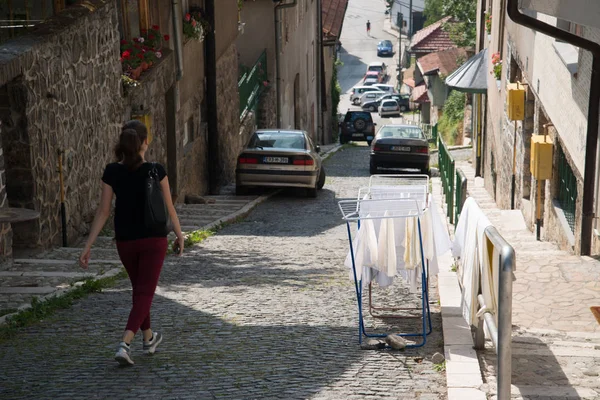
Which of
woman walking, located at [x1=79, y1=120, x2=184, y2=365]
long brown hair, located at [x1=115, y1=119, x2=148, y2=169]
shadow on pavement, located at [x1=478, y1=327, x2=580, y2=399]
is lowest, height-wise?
shadow on pavement, located at [x1=478, y1=327, x2=580, y2=399]

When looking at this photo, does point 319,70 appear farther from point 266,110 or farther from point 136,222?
point 136,222

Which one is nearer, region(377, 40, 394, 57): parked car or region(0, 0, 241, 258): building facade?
region(0, 0, 241, 258): building facade

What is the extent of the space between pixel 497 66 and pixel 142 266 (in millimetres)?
16176

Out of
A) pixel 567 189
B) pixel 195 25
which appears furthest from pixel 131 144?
pixel 195 25

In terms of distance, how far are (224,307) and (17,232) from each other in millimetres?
3534

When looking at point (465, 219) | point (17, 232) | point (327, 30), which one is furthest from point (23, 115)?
point (327, 30)

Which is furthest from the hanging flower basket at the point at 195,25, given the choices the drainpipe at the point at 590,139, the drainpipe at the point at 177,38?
the drainpipe at the point at 590,139

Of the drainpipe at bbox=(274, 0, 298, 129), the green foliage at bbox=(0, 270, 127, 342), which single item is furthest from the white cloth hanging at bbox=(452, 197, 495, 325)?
the drainpipe at bbox=(274, 0, 298, 129)

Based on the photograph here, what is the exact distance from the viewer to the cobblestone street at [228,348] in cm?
571

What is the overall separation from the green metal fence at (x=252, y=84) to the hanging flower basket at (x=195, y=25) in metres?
5.92

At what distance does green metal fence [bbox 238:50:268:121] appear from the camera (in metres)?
25.6

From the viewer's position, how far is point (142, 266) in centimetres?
624

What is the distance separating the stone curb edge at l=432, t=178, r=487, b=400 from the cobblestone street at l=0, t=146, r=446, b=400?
9 centimetres

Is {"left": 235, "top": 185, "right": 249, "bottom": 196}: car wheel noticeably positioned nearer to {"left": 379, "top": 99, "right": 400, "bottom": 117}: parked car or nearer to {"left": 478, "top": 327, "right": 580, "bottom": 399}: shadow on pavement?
{"left": 478, "top": 327, "right": 580, "bottom": 399}: shadow on pavement
